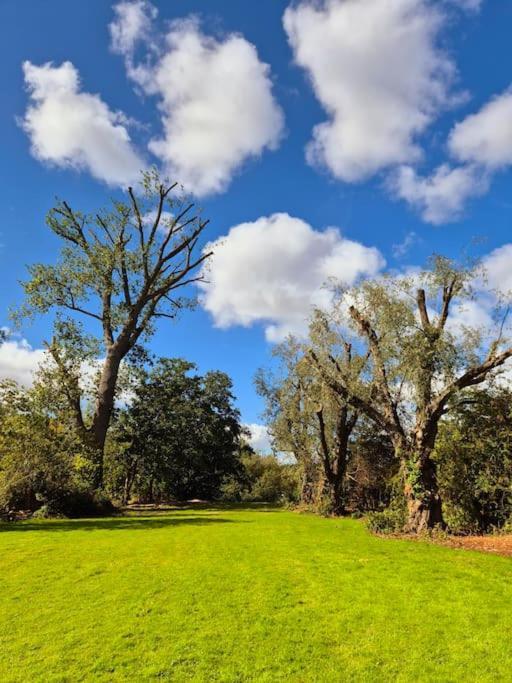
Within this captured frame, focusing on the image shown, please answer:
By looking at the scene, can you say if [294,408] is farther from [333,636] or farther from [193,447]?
[333,636]

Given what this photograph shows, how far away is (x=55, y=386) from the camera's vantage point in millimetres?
26656

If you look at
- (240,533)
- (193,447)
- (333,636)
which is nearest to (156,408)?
(193,447)

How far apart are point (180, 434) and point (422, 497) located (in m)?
30.7

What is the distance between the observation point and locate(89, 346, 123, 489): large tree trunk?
980 inches

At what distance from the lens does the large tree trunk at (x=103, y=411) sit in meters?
24.9

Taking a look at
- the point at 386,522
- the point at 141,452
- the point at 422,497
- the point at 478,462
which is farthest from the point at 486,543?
the point at 141,452

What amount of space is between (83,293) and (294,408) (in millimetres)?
15534

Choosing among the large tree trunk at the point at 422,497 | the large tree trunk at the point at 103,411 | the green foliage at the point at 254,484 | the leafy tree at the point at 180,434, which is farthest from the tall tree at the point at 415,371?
the green foliage at the point at 254,484

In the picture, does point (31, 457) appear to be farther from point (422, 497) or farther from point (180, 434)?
point (180, 434)

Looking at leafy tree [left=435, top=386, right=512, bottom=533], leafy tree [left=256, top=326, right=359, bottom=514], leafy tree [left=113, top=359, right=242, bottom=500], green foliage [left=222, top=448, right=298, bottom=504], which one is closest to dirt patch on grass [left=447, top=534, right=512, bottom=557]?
leafy tree [left=435, top=386, right=512, bottom=533]

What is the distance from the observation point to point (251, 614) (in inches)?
294

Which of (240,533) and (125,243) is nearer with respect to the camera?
(240,533)

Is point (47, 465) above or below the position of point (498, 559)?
above

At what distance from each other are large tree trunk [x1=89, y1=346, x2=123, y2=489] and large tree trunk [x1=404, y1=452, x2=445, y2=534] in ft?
50.4
